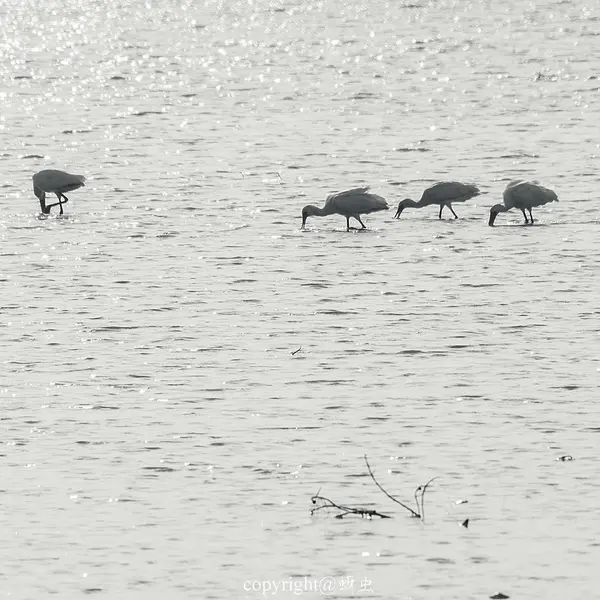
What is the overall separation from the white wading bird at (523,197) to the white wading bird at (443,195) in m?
0.77

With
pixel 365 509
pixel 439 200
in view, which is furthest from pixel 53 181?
pixel 365 509

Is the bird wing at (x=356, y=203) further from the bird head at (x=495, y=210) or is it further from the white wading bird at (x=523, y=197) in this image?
the white wading bird at (x=523, y=197)

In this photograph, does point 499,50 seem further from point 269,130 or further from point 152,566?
point 152,566

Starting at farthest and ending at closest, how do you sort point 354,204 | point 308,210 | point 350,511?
point 308,210 < point 354,204 < point 350,511

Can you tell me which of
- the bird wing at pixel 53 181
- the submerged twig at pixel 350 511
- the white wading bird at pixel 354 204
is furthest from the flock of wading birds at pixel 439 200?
the submerged twig at pixel 350 511

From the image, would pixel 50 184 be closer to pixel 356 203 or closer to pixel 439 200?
pixel 356 203

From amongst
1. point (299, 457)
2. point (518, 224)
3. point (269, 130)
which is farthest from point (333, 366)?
point (269, 130)

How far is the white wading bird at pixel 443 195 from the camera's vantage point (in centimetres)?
2317

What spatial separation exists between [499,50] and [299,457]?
43390 mm

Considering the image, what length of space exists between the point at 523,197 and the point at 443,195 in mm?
1230

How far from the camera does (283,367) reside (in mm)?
15258

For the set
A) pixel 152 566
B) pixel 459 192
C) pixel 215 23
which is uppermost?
pixel 215 23

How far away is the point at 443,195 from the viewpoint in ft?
76.1

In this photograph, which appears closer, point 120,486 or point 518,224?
point 120,486
